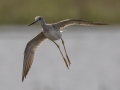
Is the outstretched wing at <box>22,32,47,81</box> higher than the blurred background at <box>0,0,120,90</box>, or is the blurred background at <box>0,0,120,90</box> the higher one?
the outstretched wing at <box>22,32,47,81</box>

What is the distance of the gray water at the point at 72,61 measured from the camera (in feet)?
50.9

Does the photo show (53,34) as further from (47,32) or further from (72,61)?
(72,61)

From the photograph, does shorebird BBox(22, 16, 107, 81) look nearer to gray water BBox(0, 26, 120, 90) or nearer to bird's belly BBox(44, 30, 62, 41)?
bird's belly BBox(44, 30, 62, 41)

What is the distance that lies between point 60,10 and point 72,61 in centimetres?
379

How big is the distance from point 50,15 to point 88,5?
5.66 ft

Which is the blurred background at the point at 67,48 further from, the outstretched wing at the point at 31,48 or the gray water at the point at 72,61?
the outstretched wing at the point at 31,48

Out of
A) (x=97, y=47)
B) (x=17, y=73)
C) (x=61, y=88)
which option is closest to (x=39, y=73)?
(x=17, y=73)

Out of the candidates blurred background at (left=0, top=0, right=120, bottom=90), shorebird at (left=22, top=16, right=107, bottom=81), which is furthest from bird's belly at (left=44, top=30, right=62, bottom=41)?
blurred background at (left=0, top=0, right=120, bottom=90)

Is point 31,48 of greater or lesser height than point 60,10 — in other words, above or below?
above

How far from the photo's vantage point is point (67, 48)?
20.7 meters

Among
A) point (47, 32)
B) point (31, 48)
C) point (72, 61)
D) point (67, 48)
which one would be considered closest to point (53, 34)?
point (47, 32)

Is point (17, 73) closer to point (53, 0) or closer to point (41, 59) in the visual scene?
point (41, 59)

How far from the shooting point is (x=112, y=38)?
71.1 feet

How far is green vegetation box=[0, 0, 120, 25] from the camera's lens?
21.7 metres
